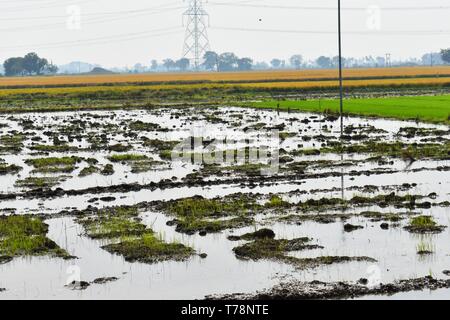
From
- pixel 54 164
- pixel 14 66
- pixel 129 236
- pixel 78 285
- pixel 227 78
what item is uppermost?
pixel 14 66

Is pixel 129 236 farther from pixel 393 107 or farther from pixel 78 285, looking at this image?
pixel 393 107

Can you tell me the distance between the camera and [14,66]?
180 m

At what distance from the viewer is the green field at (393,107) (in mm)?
42719

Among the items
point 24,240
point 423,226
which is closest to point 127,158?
point 24,240

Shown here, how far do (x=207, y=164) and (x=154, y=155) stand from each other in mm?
3869

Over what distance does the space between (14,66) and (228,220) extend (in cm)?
17360

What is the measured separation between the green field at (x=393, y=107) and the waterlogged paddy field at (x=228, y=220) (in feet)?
31.9

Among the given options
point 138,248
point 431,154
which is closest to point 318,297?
point 138,248

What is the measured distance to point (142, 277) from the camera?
12.6 m

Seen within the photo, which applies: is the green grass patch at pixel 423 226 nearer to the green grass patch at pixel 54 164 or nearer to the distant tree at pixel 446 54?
the green grass patch at pixel 54 164

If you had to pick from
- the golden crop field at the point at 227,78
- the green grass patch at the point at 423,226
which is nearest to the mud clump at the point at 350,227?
the green grass patch at the point at 423,226

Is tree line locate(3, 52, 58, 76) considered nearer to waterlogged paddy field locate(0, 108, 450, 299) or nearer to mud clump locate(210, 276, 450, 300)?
waterlogged paddy field locate(0, 108, 450, 299)

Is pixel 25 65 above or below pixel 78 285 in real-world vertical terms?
above
